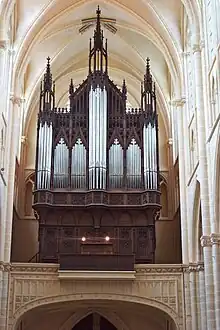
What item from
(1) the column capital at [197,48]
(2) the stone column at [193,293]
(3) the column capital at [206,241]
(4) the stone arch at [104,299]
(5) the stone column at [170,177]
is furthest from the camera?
(5) the stone column at [170,177]

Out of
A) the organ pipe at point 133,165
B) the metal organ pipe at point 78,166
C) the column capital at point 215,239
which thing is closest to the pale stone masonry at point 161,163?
the column capital at point 215,239

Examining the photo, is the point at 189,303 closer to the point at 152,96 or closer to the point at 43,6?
the point at 152,96

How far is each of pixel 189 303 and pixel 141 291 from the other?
189cm

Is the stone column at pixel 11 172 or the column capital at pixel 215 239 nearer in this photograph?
the column capital at pixel 215 239

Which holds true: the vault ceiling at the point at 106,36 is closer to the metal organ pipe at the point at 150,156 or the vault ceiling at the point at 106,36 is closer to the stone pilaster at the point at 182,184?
the stone pilaster at the point at 182,184

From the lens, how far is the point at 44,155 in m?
28.4

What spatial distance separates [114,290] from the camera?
84.4 feet

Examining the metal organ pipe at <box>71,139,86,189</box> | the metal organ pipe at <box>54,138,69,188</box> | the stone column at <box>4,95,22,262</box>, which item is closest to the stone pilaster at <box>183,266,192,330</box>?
the metal organ pipe at <box>71,139,86,189</box>

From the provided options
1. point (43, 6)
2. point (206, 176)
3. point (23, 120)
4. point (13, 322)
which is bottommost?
point (13, 322)

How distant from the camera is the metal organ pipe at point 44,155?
27.7 m

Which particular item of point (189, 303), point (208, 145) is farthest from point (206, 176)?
point (189, 303)

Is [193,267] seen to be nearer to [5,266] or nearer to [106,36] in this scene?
[5,266]

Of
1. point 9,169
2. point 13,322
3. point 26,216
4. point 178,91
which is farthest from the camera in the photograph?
point 26,216

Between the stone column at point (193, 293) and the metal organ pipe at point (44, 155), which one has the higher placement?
the metal organ pipe at point (44, 155)
